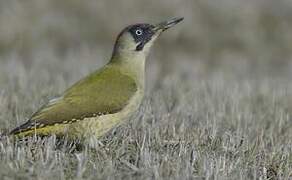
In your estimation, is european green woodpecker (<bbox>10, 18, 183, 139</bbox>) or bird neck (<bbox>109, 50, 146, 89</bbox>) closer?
european green woodpecker (<bbox>10, 18, 183, 139</bbox>)

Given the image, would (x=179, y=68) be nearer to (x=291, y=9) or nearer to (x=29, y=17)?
(x=29, y=17)

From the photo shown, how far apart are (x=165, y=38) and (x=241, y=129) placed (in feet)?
27.7

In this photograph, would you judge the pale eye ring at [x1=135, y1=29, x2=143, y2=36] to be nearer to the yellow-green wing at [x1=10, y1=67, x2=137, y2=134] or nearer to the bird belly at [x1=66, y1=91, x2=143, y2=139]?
the yellow-green wing at [x1=10, y1=67, x2=137, y2=134]

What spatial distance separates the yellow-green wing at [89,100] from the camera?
6.61 meters

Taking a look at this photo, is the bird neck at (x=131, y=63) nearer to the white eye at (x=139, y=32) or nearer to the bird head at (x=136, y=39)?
the bird head at (x=136, y=39)

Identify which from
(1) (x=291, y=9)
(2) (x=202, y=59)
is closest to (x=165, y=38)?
(2) (x=202, y=59)

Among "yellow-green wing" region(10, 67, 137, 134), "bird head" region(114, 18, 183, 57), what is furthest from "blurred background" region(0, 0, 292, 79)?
"yellow-green wing" region(10, 67, 137, 134)

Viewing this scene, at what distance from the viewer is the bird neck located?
7387mm

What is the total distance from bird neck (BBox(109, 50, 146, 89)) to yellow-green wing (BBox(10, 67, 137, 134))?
8cm

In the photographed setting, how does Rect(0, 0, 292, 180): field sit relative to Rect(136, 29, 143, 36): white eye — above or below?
below

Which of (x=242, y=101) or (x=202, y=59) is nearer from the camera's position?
(x=242, y=101)

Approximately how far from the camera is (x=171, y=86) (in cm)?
1106

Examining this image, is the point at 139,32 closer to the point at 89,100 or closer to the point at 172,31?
the point at 89,100

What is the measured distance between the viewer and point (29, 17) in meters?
16.4
